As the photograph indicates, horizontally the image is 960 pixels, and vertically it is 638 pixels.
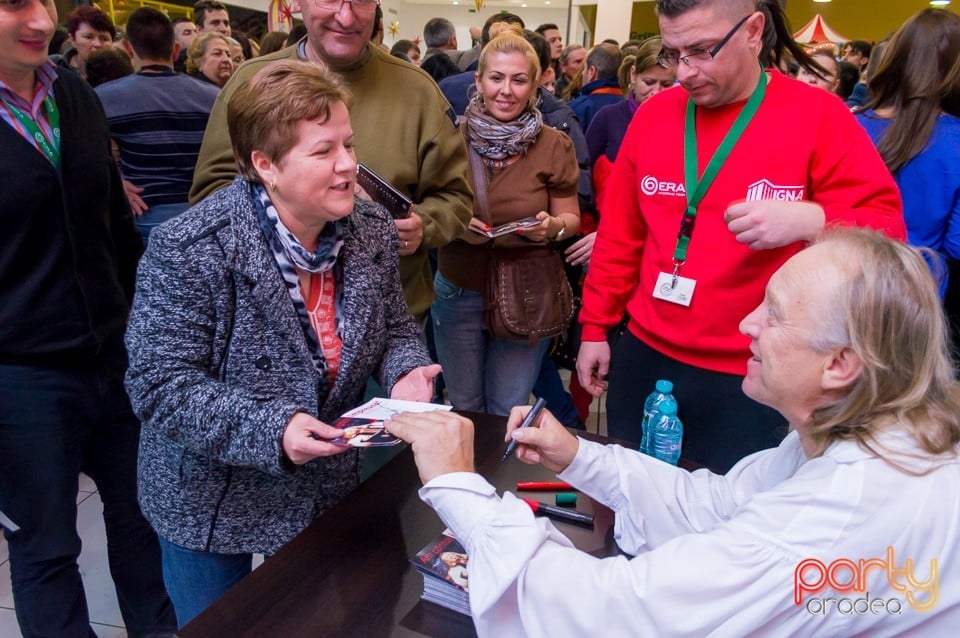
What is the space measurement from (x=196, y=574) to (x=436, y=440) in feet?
2.23

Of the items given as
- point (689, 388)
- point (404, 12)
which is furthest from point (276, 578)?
point (404, 12)

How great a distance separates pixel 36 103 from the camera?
1724 mm

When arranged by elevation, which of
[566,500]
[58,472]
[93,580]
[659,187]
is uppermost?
[659,187]

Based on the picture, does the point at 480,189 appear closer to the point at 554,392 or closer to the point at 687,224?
the point at 687,224

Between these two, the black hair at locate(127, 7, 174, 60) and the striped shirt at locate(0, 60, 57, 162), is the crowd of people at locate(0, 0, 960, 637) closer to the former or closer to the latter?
the striped shirt at locate(0, 60, 57, 162)

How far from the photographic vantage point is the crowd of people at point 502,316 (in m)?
0.96

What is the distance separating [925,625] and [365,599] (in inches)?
33.2

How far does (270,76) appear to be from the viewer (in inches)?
52.6

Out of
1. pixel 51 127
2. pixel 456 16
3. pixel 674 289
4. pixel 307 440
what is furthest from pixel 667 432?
pixel 456 16

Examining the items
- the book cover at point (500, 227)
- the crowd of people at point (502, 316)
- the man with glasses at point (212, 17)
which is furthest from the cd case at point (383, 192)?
the man with glasses at point (212, 17)

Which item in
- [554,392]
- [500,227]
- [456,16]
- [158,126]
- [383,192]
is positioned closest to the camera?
[383,192]

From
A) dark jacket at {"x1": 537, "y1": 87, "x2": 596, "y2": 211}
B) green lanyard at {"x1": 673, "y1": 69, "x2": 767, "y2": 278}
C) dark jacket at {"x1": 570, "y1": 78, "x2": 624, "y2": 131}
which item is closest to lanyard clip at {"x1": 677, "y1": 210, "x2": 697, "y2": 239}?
green lanyard at {"x1": 673, "y1": 69, "x2": 767, "y2": 278}

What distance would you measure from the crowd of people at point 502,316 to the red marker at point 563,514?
0.09 m

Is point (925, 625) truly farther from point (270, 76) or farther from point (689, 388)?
point (270, 76)
